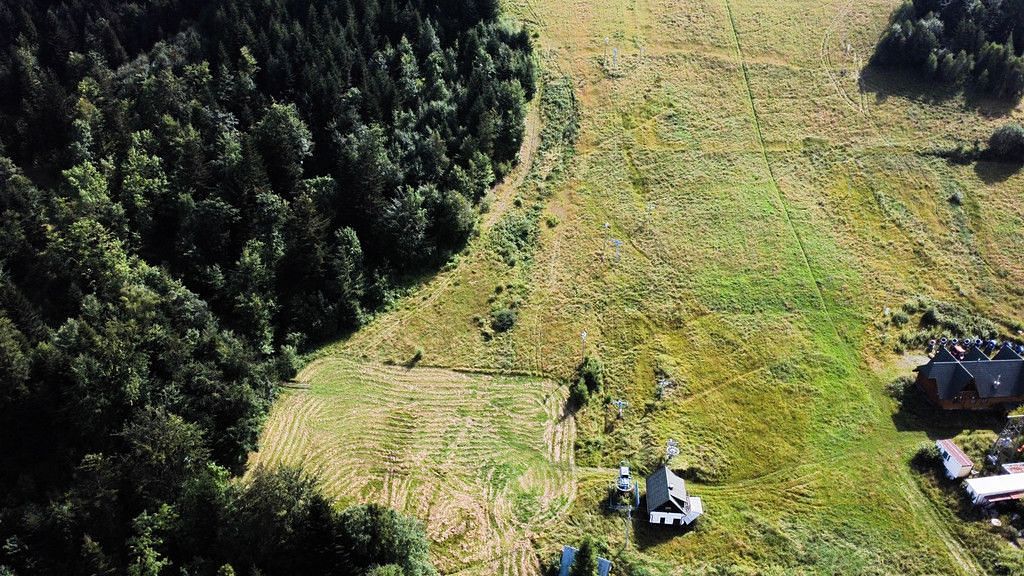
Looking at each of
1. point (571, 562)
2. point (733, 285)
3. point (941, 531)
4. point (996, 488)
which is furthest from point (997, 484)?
point (571, 562)

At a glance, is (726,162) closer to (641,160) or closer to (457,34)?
(641,160)

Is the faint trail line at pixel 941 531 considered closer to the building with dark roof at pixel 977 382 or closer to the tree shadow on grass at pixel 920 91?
the building with dark roof at pixel 977 382

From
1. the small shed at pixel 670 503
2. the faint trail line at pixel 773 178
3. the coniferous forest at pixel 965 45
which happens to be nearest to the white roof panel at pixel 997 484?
the faint trail line at pixel 773 178

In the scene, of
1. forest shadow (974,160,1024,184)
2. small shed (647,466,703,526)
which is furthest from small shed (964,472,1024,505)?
forest shadow (974,160,1024,184)

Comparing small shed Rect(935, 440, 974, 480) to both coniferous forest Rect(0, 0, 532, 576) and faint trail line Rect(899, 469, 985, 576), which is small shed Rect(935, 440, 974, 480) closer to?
faint trail line Rect(899, 469, 985, 576)

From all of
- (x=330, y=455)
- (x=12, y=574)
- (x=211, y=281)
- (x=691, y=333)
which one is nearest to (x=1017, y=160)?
(x=691, y=333)

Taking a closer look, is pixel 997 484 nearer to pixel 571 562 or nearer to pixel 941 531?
pixel 941 531
